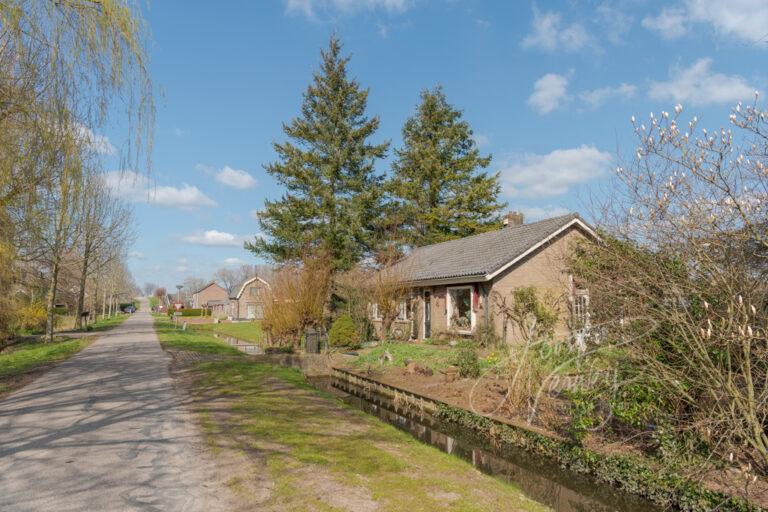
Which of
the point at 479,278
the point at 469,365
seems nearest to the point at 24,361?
the point at 469,365

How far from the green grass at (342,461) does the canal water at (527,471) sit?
0.74 meters

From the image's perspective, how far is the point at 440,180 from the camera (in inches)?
1471

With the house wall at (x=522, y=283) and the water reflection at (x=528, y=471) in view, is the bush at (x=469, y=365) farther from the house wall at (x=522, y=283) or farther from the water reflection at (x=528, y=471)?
the house wall at (x=522, y=283)

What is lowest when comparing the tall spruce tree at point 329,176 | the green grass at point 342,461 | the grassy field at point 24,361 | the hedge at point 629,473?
the hedge at point 629,473

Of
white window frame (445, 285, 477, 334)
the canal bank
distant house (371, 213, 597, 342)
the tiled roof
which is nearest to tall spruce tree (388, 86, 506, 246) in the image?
the tiled roof

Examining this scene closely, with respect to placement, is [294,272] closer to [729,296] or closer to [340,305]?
[340,305]

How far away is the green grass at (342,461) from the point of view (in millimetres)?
4977

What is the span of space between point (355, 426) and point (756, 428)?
5434 mm

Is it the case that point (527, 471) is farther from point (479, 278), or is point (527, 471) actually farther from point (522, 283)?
point (522, 283)

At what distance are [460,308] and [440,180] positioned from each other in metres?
19.2

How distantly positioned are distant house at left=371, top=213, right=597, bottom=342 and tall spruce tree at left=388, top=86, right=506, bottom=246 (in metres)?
12.0

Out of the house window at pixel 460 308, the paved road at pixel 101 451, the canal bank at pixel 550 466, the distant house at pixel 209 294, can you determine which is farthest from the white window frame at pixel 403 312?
the distant house at pixel 209 294

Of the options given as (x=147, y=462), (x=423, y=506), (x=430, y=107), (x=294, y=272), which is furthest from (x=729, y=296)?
(x=430, y=107)

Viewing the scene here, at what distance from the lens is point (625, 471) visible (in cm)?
638
